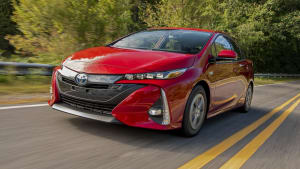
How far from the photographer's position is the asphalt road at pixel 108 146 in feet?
10.5

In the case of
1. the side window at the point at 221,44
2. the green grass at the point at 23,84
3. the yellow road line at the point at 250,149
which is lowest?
the yellow road line at the point at 250,149

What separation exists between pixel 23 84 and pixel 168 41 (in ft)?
14.3

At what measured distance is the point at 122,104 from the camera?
12.2 ft

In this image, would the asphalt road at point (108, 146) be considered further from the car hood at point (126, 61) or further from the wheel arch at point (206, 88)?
the car hood at point (126, 61)

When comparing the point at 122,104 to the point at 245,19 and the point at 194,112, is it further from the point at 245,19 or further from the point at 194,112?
the point at 245,19

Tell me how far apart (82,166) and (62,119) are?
5.46ft

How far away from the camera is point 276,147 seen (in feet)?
14.7

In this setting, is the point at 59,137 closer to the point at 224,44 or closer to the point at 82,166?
the point at 82,166

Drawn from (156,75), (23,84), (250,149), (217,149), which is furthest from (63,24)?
(250,149)

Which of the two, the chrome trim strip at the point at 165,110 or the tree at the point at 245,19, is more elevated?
the tree at the point at 245,19

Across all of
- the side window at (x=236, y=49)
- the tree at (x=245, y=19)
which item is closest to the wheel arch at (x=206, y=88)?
the side window at (x=236, y=49)

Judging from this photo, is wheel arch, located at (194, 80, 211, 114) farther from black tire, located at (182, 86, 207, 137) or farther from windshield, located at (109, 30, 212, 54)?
windshield, located at (109, 30, 212, 54)

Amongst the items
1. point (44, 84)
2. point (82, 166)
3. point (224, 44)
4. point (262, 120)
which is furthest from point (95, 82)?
point (44, 84)

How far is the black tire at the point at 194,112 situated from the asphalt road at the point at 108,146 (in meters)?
0.13
